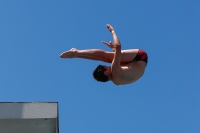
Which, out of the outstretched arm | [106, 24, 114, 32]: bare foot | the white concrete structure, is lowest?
the white concrete structure

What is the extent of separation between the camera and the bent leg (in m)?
8.24

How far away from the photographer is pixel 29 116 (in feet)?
33.7

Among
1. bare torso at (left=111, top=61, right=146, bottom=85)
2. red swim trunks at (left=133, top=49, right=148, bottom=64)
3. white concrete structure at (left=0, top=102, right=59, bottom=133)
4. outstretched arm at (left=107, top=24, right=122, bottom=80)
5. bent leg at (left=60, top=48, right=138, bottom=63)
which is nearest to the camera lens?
outstretched arm at (left=107, top=24, right=122, bottom=80)

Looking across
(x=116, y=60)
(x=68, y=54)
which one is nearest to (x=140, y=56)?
(x=116, y=60)

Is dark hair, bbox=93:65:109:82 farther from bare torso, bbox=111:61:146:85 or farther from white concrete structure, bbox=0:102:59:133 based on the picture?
white concrete structure, bbox=0:102:59:133

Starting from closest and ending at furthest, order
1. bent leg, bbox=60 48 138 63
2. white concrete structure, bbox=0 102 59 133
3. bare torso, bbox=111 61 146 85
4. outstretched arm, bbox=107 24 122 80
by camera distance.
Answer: outstretched arm, bbox=107 24 122 80 → bent leg, bbox=60 48 138 63 → bare torso, bbox=111 61 146 85 → white concrete structure, bbox=0 102 59 133

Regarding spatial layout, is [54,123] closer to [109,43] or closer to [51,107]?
[51,107]

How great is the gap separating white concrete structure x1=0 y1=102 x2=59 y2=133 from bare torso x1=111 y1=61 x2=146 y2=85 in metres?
2.33

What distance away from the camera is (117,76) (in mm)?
8281

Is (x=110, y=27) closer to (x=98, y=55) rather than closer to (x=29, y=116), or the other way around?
(x=98, y=55)

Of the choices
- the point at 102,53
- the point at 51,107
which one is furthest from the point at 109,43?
the point at 51,107

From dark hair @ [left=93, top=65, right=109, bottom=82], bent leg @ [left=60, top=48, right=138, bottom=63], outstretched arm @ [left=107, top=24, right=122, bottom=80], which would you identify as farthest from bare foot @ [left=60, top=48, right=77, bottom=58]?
outstretched arm @ [left=107, top=24, right=122, bottom=80]

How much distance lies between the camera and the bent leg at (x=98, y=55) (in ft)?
27.0

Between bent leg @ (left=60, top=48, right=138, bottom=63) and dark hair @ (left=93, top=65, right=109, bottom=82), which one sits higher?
bent leg @ (left=60, top=48, right=138, bottom=63)
